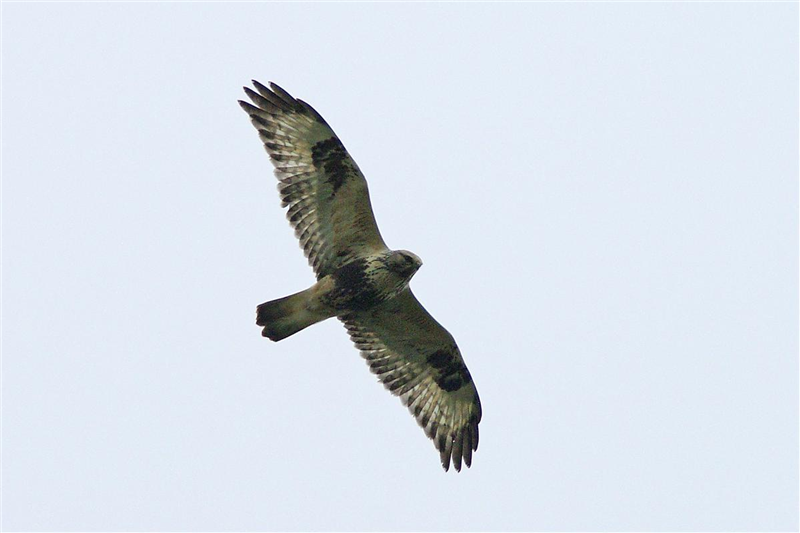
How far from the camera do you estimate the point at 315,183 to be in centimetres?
1397

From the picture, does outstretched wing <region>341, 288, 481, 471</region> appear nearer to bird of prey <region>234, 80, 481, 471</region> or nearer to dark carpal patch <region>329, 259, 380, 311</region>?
bird of prey <region>234, 80, 481, 471</region>

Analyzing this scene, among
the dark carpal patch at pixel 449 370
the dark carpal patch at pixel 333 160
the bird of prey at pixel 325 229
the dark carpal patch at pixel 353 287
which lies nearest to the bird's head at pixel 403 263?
the bird of prey at pixel 325 229

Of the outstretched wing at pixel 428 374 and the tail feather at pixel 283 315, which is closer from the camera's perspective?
the tail feather at pixel 283 315

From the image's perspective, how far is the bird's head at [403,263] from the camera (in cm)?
1376

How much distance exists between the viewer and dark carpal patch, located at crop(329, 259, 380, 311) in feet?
45.6

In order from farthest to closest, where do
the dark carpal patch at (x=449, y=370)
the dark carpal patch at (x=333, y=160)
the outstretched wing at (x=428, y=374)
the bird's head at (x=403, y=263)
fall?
the dark carpal patch at (x=449, y=370) → the outstretched wing at (x=428, y=374) → the dark carpal patch at (x=333, y=160) → the bird's head at (x=403, y=263)

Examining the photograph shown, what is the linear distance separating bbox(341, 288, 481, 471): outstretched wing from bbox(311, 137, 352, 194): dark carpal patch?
67.2 inches

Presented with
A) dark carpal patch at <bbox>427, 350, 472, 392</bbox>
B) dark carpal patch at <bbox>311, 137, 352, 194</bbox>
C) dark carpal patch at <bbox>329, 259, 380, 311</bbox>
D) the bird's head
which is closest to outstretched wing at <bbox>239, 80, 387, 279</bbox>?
dark carpal patch at <bbox>311, 137, 352, 194</bbox>

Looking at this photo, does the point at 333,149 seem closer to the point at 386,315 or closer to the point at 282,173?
the point at 282,173

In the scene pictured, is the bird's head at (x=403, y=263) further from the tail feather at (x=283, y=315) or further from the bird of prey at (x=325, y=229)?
the tail feather at (x=283, y=315)

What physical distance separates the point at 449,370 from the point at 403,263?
1.95 metres

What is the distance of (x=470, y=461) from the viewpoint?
15.3 m

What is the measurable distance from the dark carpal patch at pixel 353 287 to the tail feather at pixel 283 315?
326 mm

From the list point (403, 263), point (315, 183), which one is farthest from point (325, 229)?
point (403, 263)
